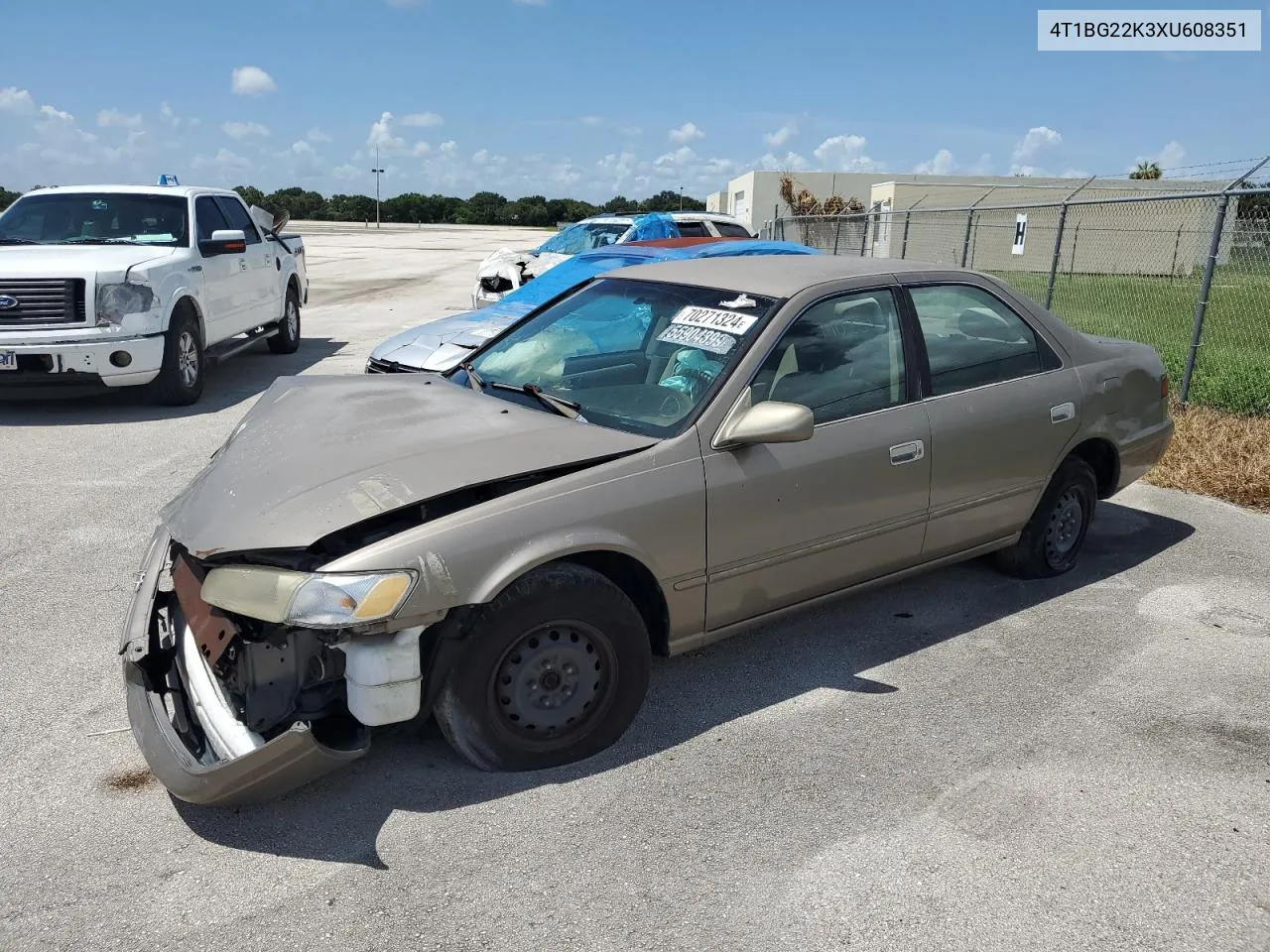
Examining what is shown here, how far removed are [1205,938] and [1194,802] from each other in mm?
715

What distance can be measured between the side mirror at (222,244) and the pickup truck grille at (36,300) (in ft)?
4.57

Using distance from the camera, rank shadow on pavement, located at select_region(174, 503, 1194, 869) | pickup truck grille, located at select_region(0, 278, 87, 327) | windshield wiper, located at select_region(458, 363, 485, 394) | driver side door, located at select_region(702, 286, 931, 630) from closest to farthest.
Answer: shadow on pavement, located at select_region(174, 503, 1194, 869) → driver side door, located at select_region(702, 286, 931, 630) → windshield wiper, located at select_region(458, 363, 485, 394) → pickup truck grille, located at select_region(0, 278, 87, 327)

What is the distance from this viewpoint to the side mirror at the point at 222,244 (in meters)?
9.32

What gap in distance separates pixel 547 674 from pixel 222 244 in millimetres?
7580

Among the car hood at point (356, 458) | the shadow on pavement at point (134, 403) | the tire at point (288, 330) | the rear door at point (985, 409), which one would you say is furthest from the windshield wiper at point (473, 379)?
the tire at point (288, 330)

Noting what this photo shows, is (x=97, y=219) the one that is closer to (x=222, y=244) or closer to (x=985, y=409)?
(x=222, y=244)

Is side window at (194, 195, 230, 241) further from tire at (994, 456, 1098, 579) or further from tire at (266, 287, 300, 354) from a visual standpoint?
tire at (994, 456, 1098, 579)

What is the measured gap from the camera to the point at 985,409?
4387 millimetres

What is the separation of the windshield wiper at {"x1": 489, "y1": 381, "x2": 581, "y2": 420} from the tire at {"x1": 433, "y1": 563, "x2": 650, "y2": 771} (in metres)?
0.72

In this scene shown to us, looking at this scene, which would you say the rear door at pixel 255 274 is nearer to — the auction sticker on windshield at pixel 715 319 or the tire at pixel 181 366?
the tire at pixel 181 366

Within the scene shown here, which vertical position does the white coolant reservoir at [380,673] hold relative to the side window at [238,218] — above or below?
below

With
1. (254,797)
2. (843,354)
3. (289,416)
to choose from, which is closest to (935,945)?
(254,797)

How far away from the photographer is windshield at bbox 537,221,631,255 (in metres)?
13.7

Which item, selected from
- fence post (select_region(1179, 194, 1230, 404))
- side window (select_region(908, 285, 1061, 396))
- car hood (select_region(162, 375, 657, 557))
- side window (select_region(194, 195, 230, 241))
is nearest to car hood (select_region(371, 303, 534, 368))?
side window (select_region(194, 195, 230, 241))
